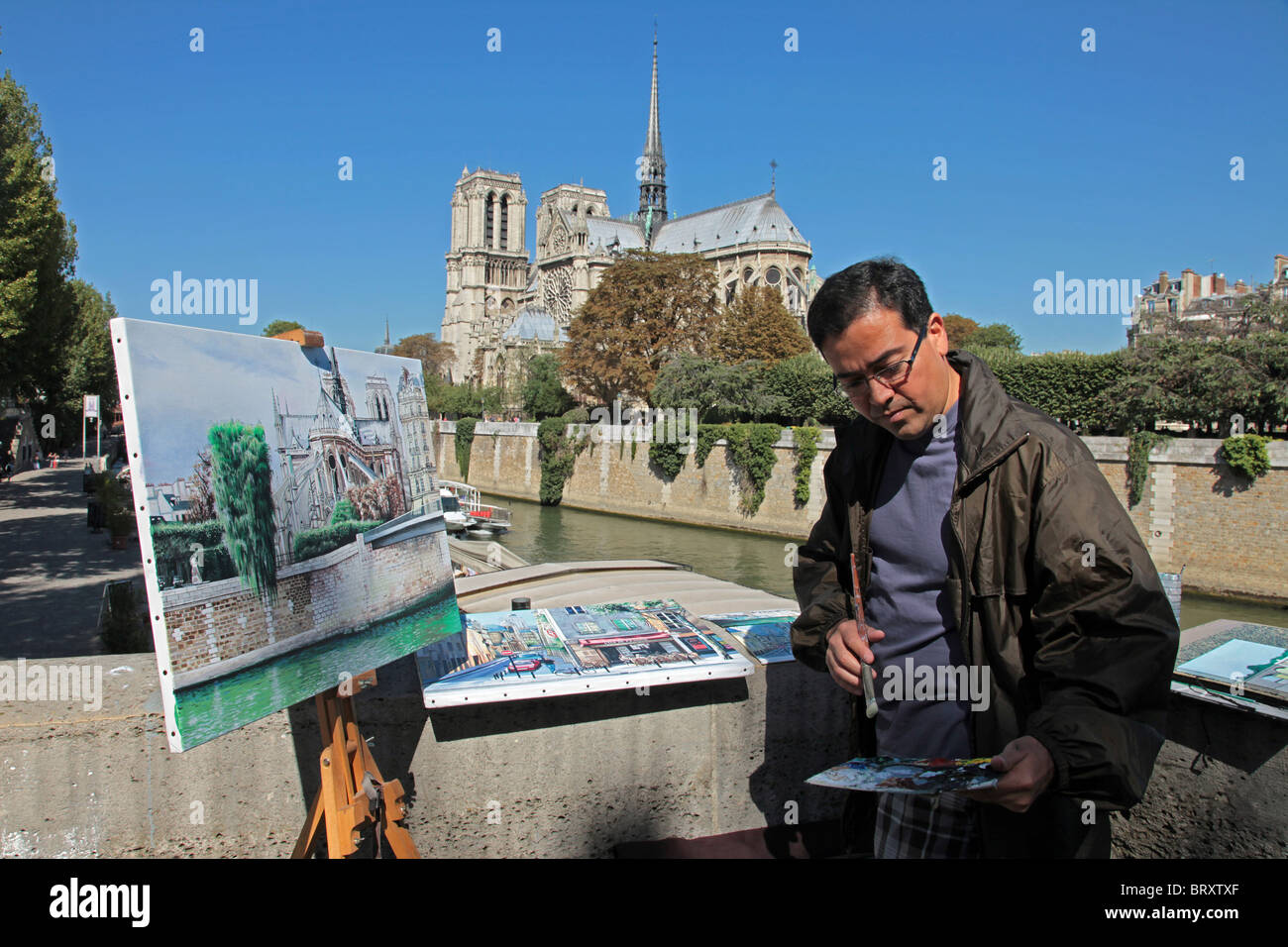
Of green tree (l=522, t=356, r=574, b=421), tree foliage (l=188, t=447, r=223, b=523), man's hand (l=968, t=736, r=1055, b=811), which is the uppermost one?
green tree (l=522, t=356, r=574, b=421)

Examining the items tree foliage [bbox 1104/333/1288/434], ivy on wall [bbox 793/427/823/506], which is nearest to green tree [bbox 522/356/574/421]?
ivy on wall [bbox 793/427/823/506]

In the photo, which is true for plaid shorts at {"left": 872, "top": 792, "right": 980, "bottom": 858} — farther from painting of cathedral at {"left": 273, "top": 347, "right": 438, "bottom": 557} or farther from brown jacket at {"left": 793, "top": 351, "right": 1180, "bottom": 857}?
painting of cathedral at {"left": 273, "top": 347, "right": 438, "bottom": 557}

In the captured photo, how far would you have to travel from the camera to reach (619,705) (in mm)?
2795

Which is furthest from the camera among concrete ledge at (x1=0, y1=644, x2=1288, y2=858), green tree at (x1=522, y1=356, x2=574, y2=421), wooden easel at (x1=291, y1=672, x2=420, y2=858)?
green tree at (x1=522, y1=356, x2=574, y2=421)

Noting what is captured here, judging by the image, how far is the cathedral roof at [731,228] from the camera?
6562cm

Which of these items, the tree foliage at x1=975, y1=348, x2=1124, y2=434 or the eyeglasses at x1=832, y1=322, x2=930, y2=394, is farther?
the tree foliage at x1=975, y1=348, x2=1124, y2=434

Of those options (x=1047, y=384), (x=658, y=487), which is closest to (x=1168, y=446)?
(x=1047, y=384)

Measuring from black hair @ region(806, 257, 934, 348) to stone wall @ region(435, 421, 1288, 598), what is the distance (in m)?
18.7

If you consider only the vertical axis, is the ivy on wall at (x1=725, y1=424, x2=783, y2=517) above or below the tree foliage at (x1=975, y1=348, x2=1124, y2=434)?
below

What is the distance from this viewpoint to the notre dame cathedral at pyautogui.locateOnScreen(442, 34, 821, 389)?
64.7 meters

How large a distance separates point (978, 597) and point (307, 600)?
→ 158 cm

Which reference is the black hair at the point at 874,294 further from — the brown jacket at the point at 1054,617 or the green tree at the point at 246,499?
the green tree at the point at 246,499

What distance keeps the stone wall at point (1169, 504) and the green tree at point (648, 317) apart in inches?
247
